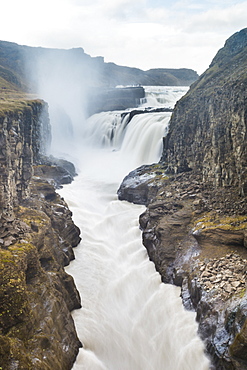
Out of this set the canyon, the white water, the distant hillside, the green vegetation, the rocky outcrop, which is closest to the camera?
the canyon

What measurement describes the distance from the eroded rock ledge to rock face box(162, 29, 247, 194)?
4.49 ft

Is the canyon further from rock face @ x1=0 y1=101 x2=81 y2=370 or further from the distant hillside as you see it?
the distant hillside

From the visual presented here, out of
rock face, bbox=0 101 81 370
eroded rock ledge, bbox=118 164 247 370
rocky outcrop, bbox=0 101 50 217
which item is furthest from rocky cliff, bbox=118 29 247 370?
rocky outcrop, bbox=0 101 50 217

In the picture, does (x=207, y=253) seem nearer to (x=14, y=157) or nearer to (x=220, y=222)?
(x=220, y=222)

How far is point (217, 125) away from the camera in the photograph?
22.8m

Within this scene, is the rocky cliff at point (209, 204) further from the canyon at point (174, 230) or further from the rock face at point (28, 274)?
the rock face at point (28, 274)

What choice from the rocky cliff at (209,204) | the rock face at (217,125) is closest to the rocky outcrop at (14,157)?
the rocky cliff at (209,204)

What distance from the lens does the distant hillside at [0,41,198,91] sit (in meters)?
108

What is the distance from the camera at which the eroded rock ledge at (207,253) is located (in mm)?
10961

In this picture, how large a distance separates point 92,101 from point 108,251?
234ft

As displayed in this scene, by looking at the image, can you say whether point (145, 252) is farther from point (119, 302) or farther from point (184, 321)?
point (184, 321)

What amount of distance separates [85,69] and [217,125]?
395ft

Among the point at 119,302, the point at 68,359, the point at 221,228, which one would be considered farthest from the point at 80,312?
the point at 221,228

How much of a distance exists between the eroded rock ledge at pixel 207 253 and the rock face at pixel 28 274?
545 centimetres
